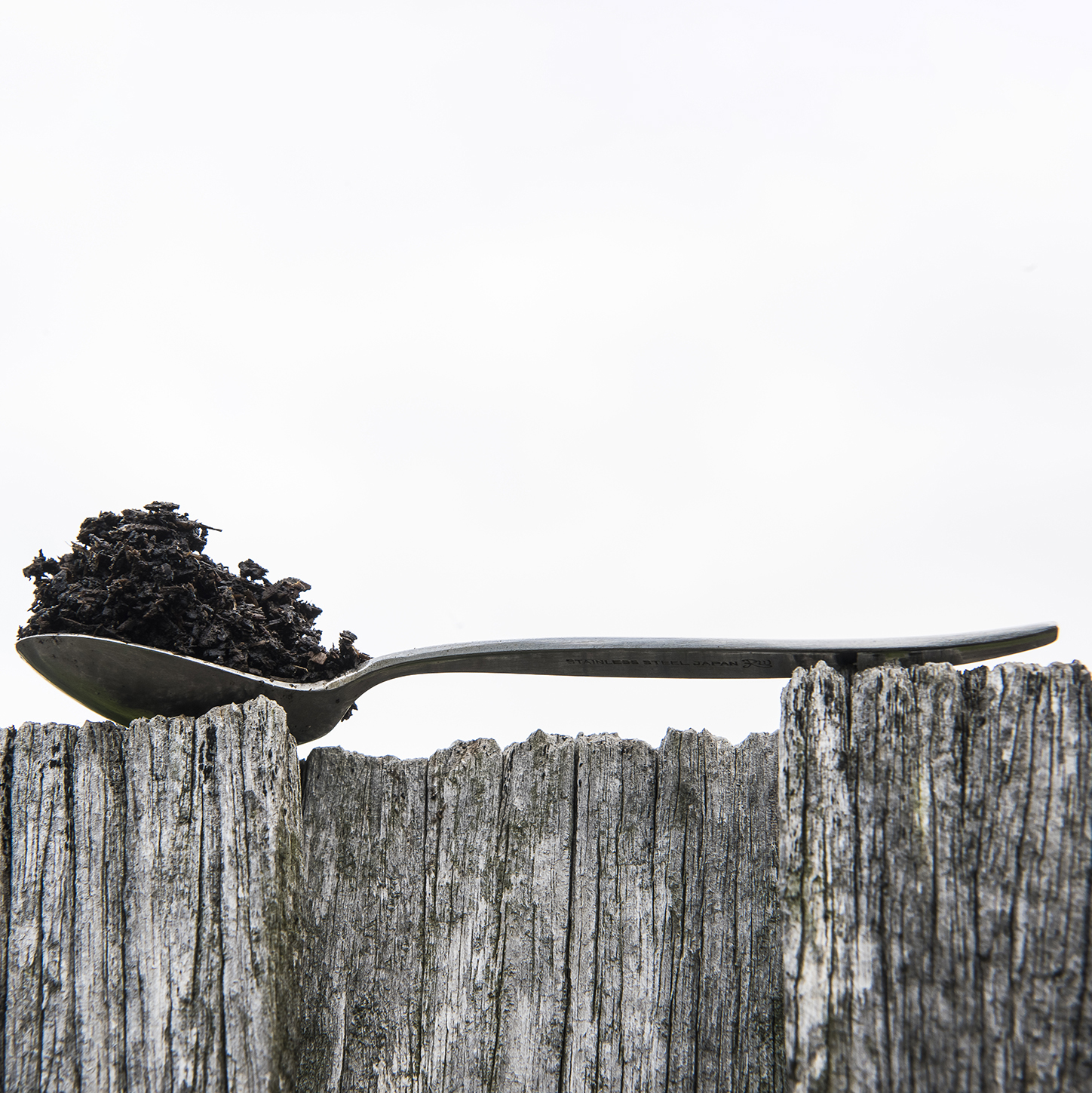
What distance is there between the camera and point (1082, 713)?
1.55 metres

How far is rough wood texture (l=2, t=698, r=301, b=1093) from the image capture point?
1.78 metres

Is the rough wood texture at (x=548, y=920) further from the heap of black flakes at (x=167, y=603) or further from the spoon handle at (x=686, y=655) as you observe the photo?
the heap of black flakes at (x=167, y=603)

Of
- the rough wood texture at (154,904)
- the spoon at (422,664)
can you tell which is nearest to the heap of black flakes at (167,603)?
the spoon at (422,664)

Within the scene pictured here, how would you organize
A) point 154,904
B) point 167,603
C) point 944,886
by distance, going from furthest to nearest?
1. point 167,603
2. point 154,904
3. point 944,886

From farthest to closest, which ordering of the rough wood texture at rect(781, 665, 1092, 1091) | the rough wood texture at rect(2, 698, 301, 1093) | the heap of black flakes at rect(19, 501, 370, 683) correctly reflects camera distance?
the heap of black flakes at rect(19, 501, 370, 683), the rough wood texture at rect(2, 698, 301, 1093), the rough wood texture at rect(781, 665, 1092, 1091)

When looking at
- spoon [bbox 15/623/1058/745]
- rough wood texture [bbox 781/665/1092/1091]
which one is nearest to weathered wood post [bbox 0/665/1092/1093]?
rough wood texture [bbox 781/665/1092/1091]

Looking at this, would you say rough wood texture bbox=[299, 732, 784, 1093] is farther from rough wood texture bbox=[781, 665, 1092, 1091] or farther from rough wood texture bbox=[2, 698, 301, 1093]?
rough wood texture bbox=[781, 665, 1092, 1091]

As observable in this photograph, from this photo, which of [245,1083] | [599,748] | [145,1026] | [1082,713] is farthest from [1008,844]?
[145,1026]

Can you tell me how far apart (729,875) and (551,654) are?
59cm

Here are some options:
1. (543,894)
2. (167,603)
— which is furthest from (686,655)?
(167,603)

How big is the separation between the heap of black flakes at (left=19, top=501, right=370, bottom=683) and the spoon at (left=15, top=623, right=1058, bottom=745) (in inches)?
2.0

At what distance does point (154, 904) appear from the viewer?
1862 millimetres

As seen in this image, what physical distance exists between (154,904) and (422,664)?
2.40 ft

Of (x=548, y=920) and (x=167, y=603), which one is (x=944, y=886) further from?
(x=167, y=603)
